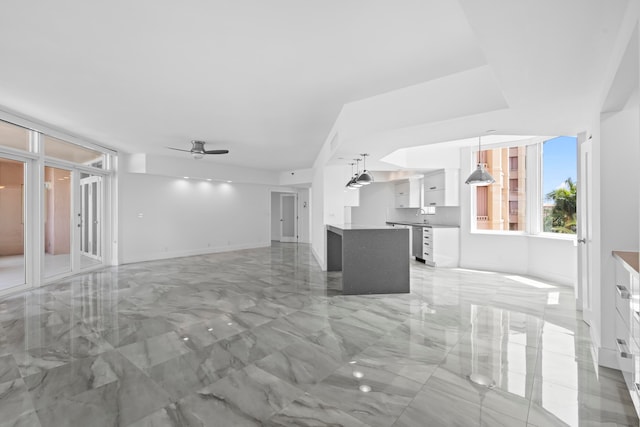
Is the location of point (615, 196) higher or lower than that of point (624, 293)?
higher

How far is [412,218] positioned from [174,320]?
7448 millimetres

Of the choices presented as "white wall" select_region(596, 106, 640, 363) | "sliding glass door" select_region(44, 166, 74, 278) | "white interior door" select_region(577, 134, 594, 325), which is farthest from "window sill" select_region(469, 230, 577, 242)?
"sliding glass door" select_region(44, 166, 74, 278)

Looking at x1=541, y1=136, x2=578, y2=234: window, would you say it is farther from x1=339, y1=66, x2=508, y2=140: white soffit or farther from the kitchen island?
x1=339, y1=66, x2=508, y2=140: white soffit

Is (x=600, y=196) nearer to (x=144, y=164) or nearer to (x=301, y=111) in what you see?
(x=301, y=111)

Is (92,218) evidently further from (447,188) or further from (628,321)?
(628,321)

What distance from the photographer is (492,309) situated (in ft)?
13.1

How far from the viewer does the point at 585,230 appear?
11.9 feet

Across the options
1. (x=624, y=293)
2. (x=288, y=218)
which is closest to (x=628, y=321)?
(x=624, y=293)

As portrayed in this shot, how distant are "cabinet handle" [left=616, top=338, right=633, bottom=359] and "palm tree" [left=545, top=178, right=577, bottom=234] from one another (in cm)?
400

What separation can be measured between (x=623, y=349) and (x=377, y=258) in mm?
2921

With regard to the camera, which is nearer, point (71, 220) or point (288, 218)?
point (71, 220)

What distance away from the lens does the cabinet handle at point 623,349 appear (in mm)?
2189

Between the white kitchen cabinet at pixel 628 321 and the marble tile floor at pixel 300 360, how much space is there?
0.13m

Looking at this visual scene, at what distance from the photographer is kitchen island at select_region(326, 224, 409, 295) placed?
4.78m
